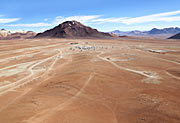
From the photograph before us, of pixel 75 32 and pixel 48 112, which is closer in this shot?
pixel 48 112

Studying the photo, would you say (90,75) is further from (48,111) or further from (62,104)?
(48,111)

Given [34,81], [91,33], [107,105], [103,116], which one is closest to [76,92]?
[107,105]

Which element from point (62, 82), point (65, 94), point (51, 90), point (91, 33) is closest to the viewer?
point (65, 94)

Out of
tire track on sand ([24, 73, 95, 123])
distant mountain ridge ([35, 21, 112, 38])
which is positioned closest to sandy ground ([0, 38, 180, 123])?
tire track on sand ([24, 73, 95, 123])

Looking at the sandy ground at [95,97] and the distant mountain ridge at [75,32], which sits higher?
the distant mountain ridge at [75,32]

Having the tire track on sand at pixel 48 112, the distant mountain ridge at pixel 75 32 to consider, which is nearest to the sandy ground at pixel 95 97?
the tire track on sand at pixel 48 112

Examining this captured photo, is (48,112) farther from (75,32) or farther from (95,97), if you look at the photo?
(75,32)

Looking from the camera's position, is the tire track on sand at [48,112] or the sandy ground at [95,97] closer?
the tire track on sand at [48,112]

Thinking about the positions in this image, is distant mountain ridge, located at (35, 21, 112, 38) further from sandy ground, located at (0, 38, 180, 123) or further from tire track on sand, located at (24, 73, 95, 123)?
tire track on sand, located at (24, 73, 95, 123)

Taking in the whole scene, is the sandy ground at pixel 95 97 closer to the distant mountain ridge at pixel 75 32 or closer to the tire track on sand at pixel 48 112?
the tire track on sand at pixel 48 112

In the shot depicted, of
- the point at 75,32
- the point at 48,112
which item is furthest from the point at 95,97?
the point at 75,32

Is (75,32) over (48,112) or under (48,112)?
over
